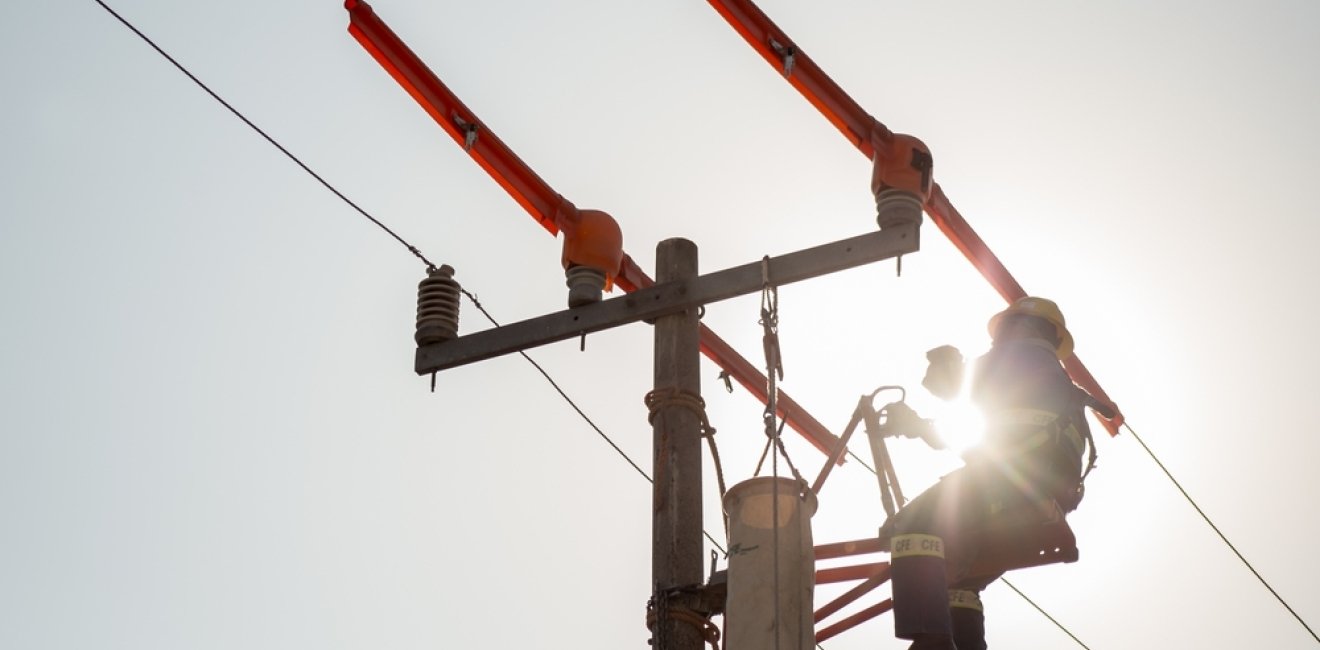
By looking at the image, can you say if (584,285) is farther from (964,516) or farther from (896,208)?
(964,516)

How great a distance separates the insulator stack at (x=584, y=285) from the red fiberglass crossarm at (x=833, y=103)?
5.47ft

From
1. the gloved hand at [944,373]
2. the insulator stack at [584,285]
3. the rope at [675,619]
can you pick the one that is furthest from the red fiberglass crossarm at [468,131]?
the rope at [675,619]

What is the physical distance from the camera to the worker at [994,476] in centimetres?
760

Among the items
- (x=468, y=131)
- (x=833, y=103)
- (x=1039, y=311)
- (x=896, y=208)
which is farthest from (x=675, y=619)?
(x=833, y=103)

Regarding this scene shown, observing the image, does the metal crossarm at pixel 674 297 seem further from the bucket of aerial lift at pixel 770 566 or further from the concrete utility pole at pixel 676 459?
the bucket of aerial lift at pixel 770 566

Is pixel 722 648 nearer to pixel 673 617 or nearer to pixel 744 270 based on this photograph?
pixel 673 617

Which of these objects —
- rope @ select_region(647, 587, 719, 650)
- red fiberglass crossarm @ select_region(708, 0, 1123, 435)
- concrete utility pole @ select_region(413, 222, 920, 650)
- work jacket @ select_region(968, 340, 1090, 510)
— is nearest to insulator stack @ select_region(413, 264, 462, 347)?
concrete utility pole @ select_region(413, 222, 920, 650)

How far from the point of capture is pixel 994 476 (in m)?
7.83

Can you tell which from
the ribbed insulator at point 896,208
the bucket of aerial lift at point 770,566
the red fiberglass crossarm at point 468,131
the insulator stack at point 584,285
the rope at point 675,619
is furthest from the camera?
the red fiberglass crossarm at point 468,131

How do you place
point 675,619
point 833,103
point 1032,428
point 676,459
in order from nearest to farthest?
point 675,619 → point 676,459 → point 1032,428 → point 833,103

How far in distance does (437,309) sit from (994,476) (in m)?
2.76

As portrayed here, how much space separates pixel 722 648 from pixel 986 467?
175cm

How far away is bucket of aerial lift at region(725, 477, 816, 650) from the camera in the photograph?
6.45 m

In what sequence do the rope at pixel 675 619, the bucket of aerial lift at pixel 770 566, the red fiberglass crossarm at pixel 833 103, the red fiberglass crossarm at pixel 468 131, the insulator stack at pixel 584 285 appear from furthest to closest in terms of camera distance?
the red fiberglass crossarm at pixel 833 103 → the red fiberglass crossarm at pixel 468 131 → the insulator stack at pixel 584 285 → the rope at pixel 675 619 → the bucket of aerial lift at pixel 770 566
